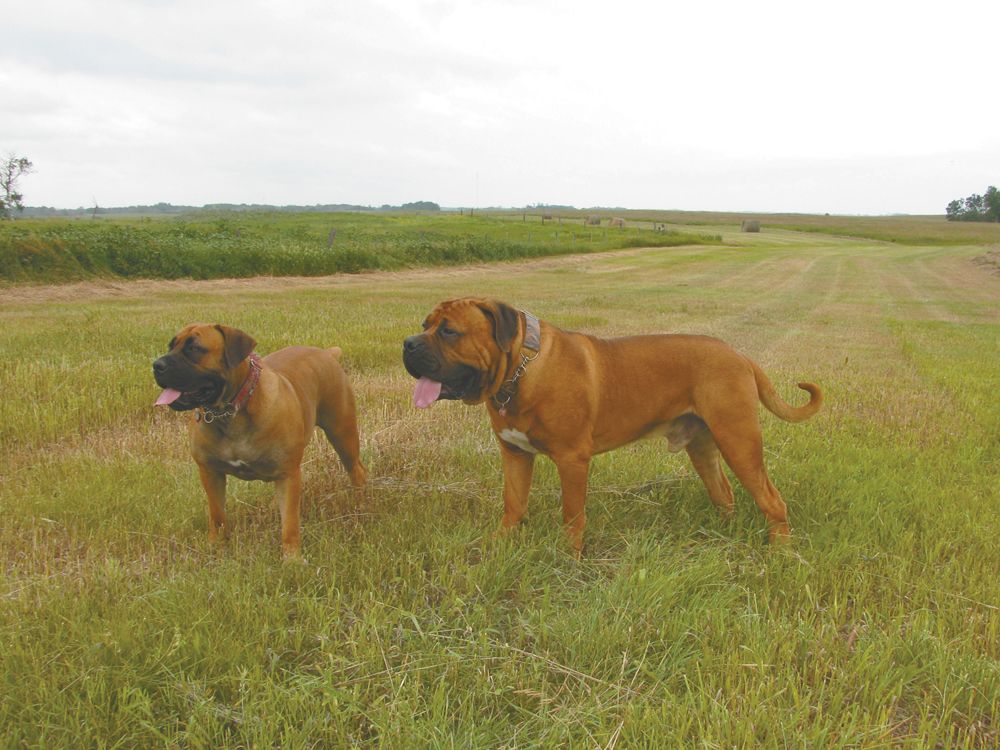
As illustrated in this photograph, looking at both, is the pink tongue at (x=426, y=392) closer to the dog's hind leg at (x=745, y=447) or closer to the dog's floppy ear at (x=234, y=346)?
the dog's floppy ear at (x=234, y=346)

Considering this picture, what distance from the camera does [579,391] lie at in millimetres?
4234

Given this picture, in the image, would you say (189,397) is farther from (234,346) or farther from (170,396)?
(234,346)

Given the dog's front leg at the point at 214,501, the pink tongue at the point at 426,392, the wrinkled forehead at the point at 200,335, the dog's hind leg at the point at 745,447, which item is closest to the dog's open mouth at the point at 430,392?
the pink tongue at the point at 426,392

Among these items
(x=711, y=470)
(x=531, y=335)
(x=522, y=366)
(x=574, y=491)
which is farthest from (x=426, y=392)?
(x=711, y=470)

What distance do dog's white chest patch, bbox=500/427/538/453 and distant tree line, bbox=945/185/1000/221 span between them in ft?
Answer: 478

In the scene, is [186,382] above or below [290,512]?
above

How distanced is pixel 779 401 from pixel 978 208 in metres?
156

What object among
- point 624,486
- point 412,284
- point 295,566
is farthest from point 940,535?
point 412,284

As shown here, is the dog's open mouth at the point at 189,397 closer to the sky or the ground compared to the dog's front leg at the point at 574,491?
closer to the sky

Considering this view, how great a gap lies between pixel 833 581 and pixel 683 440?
1321mm

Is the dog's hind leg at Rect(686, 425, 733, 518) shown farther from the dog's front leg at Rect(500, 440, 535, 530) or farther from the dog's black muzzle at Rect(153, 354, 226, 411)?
the dog's black muzzle at Rect(153, 354, 226, 411)

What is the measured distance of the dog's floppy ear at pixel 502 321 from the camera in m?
3.96

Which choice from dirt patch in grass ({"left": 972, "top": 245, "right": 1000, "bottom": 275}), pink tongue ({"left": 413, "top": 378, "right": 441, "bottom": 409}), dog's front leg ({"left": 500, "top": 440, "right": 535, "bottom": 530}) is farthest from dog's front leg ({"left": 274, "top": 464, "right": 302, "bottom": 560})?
dirt patch in grass ({"left": 972, "top": 245, "right": 1000, "bottom": 275})

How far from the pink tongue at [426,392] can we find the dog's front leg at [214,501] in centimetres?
144
